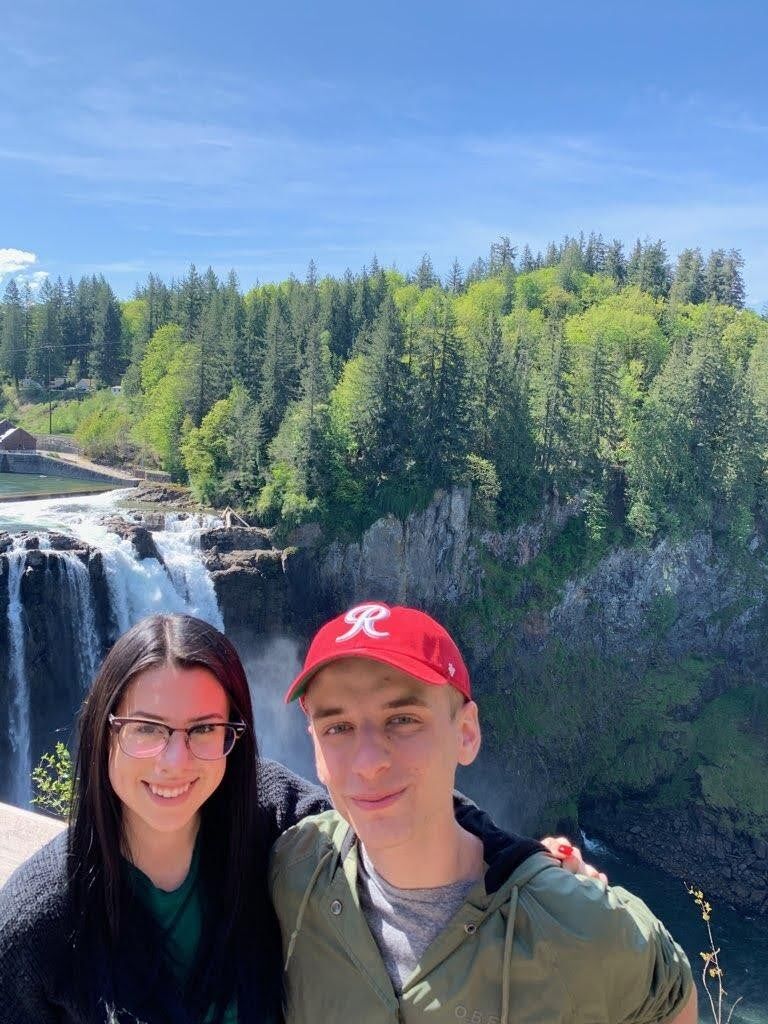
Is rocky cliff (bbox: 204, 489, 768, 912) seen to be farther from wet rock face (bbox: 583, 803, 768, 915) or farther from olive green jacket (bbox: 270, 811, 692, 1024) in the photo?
olive green jacket (bbox: 270, 811, 692, 1024)

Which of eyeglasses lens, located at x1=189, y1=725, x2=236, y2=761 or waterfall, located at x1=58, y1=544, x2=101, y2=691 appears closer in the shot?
eyeglasses lens, located at x1=189, y1=725, x2=236, y2=761

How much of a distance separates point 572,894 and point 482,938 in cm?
28

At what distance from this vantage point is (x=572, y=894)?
2.46 meters

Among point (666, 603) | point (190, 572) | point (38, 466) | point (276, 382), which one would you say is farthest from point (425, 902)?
point (38, 466)

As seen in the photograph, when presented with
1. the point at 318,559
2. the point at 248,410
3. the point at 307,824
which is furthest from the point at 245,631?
the point at 307,824

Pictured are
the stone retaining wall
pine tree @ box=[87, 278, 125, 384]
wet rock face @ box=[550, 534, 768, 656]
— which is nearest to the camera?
wet rock face @ box=[550, 534, 768, 656]

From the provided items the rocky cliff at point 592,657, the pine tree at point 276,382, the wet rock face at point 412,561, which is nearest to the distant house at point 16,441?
the pine tree at point 276,382

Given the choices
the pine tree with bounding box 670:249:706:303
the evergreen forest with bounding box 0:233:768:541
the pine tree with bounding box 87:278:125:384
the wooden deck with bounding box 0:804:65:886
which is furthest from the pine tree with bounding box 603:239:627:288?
the wooden deck with bounding box 0:804:65:886

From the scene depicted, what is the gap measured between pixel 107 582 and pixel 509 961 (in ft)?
79.5

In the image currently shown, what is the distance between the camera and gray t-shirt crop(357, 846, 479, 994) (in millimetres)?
2500

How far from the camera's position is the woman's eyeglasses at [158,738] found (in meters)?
2.66

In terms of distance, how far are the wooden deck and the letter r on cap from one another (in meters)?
1.85

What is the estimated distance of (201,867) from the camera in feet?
9.29

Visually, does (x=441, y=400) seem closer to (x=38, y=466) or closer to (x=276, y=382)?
(x=276, y=382)
